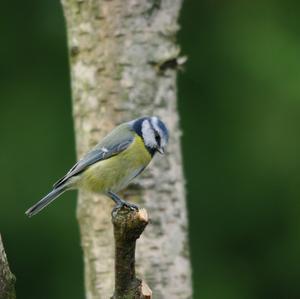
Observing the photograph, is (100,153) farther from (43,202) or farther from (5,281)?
(5,281)

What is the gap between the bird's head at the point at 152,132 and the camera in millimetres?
3963

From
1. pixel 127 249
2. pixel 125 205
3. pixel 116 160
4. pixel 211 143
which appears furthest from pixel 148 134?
pixel 211 143

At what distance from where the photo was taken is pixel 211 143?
6.49 metres

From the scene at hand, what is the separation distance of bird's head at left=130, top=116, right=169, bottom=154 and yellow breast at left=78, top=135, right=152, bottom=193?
1.3 inches

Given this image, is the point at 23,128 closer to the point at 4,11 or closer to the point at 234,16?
the point at 4,11

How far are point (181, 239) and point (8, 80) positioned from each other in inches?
98.7

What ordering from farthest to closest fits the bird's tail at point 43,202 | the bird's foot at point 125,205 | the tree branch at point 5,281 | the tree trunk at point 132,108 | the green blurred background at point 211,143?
the green blurred background at point 211,143 → the tree trunk at point 132,108 → the bird's tail at point 43,202 → the bird's foot at point 125,205 → the tree branch at point 5,281

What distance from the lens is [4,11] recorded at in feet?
21.3

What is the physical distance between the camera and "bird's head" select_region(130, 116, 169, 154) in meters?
3.96

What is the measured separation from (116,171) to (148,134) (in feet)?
0.61

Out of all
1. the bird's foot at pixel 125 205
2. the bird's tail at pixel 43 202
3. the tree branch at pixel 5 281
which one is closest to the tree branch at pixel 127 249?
the bird's foot at pixel 125 205

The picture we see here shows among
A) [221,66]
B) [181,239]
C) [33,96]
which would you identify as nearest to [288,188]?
[221,66]

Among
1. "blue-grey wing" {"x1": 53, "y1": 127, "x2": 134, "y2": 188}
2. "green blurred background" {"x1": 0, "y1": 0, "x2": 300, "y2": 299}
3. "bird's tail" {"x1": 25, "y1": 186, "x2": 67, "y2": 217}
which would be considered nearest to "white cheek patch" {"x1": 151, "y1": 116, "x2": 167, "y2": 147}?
"blue-grey wing" {"x1": 53, "y1": 127, "x2": 134, "y2": 188}

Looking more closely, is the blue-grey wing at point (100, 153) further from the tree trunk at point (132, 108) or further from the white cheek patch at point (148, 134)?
the tree trunk at point (132, 108)
